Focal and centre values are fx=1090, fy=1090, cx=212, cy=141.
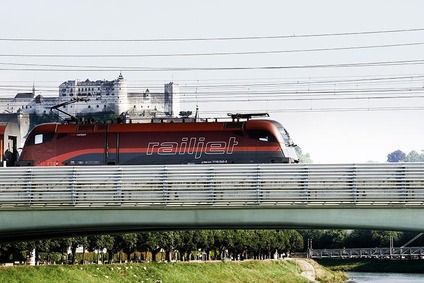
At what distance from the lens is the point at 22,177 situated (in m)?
44.4

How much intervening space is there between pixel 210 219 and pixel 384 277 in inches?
4185

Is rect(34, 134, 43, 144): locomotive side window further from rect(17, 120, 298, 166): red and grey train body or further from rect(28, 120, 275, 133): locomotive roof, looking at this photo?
rect(28, 120, 275, 133): locomotive roof

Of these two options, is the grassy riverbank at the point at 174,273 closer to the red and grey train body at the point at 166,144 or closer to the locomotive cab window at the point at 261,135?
the red and grey train body at the point at 166,144

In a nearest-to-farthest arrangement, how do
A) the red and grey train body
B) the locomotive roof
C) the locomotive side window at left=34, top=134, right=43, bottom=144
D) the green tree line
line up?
the red and grey train body → the locomotive roof → the locomotive side window at left=34, top=134, right=43, bottom=144 → the green tree line

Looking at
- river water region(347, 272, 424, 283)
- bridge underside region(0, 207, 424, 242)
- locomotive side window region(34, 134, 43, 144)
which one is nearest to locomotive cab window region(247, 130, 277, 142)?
locomotive side window region(34, 134, 43, 144)

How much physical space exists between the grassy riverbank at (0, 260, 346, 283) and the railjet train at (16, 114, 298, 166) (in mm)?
13527

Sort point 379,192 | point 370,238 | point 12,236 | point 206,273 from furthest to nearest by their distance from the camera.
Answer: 1. point 370,238
2. point 206,273
3. point 12,236
4. point 379,192

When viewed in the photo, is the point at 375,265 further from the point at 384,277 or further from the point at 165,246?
the point at 165,246

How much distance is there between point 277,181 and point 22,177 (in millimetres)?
10460

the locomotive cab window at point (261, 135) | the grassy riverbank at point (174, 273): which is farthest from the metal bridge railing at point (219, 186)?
the grassy riverbank at point (174, 273)

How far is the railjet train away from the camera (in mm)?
61281

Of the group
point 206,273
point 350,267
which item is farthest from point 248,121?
point 350,267

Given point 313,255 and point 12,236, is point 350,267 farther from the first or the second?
point 12,236

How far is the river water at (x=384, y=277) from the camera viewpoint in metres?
132
